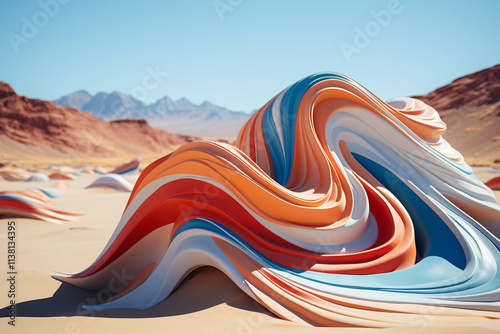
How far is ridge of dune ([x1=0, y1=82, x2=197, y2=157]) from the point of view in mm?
61406

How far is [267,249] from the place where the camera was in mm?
3514

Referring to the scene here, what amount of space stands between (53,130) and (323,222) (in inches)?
2785

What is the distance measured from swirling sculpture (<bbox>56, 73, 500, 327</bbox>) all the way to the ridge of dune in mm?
64181

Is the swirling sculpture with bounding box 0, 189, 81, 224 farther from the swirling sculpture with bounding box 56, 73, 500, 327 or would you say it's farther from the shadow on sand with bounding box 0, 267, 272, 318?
the shadow on sand with bounding box 0, 267, 272, 318

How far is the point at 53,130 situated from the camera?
2571 inches

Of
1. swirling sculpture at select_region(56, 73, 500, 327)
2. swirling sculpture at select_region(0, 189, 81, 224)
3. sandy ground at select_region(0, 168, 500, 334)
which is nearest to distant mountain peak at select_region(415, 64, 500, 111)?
swirling sculpture at select_region(56, 73, 500, 327)

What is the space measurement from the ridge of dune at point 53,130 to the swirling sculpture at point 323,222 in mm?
64181

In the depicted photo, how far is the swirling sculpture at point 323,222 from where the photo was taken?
3174mm

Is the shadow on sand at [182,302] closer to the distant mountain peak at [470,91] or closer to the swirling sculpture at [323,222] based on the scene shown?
the swirling sculpture at [323,222]

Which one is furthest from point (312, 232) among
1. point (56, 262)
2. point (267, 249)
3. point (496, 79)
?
point (496, 79)

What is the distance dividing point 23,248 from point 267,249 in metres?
4.39

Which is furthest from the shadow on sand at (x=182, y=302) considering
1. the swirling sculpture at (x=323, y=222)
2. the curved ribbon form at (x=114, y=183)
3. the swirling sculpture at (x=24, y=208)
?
the curved ribbon form at (x=114, y=183)

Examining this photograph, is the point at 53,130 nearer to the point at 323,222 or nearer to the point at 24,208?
the point at 24,208

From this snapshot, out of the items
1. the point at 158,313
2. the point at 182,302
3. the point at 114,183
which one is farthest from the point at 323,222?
the point at 114,183
